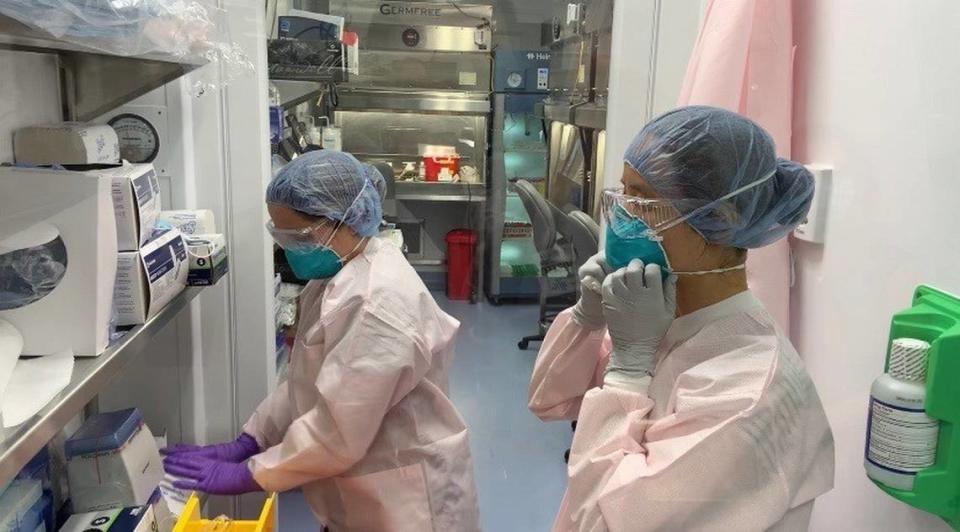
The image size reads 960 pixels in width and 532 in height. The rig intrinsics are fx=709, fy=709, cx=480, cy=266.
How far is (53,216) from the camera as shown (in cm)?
96

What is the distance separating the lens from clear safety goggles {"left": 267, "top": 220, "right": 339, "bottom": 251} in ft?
5.10

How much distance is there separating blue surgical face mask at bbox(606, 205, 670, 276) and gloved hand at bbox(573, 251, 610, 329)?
8cm

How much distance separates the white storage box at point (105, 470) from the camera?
1255 mm

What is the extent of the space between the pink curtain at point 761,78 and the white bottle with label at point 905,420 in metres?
0.44

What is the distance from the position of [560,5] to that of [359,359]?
7.23 feet

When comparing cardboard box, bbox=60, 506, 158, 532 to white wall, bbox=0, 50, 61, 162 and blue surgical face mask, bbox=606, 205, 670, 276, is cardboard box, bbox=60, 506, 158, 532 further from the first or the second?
blue surgical face mask, bbox=606, 205, 670, 276

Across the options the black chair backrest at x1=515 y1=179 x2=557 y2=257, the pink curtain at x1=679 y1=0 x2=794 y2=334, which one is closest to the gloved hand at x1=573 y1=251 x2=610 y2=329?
the pink curtain at x1=679 y1=0 x2=794 y2=334

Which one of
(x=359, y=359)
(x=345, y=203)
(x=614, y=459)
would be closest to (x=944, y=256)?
(x=614, y=459)

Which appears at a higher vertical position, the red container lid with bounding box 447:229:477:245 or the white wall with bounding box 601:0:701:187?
the white wall with bounding box 601:0:701:187

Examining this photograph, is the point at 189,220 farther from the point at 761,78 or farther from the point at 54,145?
the point at 761,78

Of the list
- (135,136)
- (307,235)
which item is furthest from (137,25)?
(135,136)

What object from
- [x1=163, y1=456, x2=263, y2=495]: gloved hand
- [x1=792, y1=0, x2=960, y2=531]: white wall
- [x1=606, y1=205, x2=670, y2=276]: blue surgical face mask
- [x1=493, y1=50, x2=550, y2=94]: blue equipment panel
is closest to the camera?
[x1=792, y1=0, x2=960, y2=531]: white wall

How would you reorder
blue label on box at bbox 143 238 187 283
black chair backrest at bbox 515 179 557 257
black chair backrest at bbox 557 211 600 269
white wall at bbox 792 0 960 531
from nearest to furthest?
1. white wall at bbox 792 0 960 531
2. blue label on box at bbox 143 238 187 283
3. black chair backrest at bbox 557 211 600 269
4. black chair backrest at bbox 515 179 557 257

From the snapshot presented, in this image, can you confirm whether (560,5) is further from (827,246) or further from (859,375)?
(859,375)
